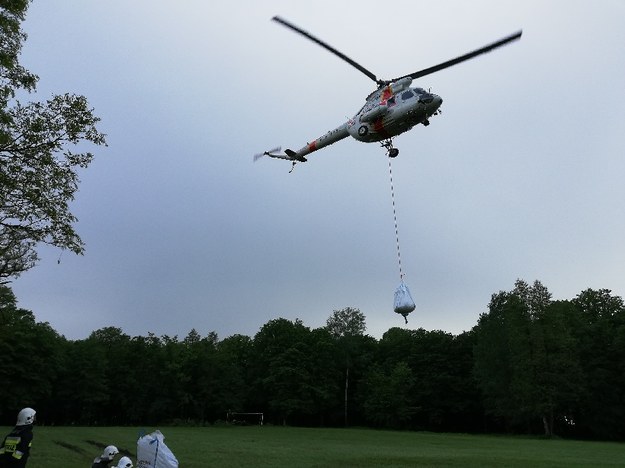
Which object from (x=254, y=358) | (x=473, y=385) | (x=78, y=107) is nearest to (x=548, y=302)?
(x=473, y=385)

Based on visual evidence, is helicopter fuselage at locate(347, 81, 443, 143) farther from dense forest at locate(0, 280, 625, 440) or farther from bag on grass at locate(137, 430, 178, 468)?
dense forest at locate(0, 280, 625, 440)

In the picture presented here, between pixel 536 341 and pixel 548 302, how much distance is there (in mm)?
4936

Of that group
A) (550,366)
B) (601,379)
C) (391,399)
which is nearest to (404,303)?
(550,366)

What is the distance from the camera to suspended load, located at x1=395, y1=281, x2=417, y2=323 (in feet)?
51.6

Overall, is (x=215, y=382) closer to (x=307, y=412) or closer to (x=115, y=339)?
(x=307, y=412)

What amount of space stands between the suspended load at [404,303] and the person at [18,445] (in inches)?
391

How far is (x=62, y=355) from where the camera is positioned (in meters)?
81.0

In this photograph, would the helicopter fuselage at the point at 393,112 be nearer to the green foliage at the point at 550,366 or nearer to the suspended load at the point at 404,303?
the suspended load at the point at 404,303

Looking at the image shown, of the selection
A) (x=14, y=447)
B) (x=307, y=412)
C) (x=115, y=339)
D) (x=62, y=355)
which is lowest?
(x=14, y=447)

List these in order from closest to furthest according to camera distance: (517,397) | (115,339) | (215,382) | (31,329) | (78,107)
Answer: (78,107), (517,397), (31,329), (215,382), (115,339)

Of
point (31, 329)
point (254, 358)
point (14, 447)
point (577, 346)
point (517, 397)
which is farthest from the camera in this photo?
point (254, 358)

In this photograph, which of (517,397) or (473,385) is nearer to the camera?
(517,397)

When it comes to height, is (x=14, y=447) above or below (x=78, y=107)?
below

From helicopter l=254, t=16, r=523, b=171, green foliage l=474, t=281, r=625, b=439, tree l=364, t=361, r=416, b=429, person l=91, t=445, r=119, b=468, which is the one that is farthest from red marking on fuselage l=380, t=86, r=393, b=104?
tree l=364, t=361, r=416, b=429
